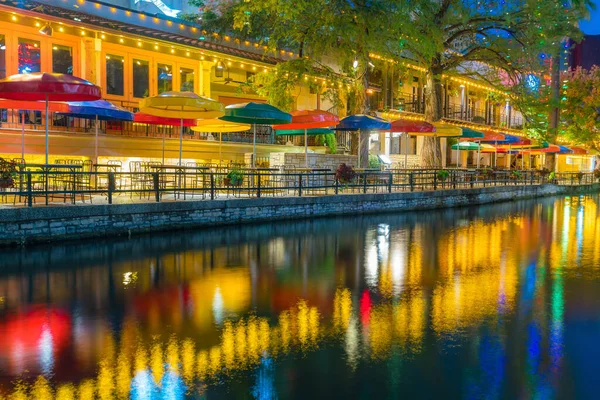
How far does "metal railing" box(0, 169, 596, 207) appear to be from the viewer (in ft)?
42.8

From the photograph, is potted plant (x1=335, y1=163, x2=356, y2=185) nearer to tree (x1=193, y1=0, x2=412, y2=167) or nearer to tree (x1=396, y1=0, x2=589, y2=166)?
tree (x1=193, y1=0, x2=412, y2=167)

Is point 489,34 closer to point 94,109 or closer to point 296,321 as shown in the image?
point 94,109

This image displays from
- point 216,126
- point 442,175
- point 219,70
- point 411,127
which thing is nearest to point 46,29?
point 216,126

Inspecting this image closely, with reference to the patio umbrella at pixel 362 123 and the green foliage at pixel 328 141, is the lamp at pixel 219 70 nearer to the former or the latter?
the green foliage at pixel 328 141

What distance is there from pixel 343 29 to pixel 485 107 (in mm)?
36794

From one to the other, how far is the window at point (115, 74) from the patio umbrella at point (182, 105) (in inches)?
252

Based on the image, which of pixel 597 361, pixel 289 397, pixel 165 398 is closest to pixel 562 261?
pixel 597 361

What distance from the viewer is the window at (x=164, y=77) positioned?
24.2 m

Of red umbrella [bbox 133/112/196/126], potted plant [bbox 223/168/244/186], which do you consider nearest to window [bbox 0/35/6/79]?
red umbrella [bbox 133/112/196/126]

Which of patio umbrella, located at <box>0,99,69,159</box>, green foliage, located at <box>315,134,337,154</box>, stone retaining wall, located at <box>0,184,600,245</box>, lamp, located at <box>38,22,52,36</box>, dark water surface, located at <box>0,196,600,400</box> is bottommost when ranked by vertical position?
dark water surface, located at <box>0,196,600,400</box>

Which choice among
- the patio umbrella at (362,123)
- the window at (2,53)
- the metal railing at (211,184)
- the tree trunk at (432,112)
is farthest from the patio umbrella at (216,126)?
the tree trunk at (432,112)

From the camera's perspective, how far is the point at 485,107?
5403 cm

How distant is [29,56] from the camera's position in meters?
19.7

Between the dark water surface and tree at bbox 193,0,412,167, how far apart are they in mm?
12083
